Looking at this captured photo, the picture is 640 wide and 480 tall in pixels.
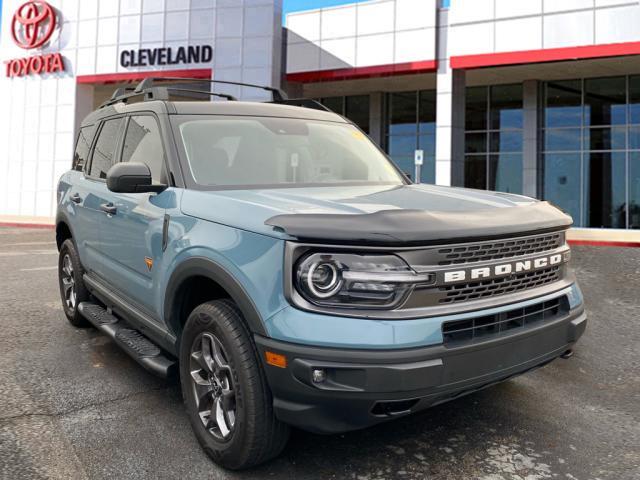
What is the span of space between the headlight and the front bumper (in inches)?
8.4

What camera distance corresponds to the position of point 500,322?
8.51 feet

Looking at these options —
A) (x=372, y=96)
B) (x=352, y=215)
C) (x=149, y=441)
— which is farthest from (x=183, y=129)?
(x=372, y=96)

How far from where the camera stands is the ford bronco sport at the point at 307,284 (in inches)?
91.8

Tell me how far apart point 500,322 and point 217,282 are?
4.43 ft

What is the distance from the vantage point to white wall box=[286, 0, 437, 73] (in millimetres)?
18078

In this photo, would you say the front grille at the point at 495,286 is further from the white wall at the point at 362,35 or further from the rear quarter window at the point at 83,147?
the white wall at the point at 362,35

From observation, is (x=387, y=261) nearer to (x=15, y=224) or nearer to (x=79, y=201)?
(x=79, y=201)

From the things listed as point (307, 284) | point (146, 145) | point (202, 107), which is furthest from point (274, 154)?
point (307, 284)

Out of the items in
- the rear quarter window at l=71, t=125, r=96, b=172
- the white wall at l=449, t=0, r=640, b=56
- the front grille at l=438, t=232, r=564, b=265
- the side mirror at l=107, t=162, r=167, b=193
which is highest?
the white wall at l=449, t=0, r=640, b=56

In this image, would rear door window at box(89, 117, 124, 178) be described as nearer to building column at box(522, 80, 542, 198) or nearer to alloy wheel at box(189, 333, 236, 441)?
alloy wheel at box(189, 333, 236, 441)

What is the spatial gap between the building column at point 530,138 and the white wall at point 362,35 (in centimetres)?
501

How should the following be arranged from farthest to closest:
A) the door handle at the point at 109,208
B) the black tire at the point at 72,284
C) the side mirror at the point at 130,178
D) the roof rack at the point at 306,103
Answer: the black tire at the point at 72,284 → the roof rack at the point at 306,103 → the door handle at the point at 109,208 → the side mirror at the point at 130,178

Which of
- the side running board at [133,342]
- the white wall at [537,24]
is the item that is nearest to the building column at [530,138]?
the white wall at [537,24]

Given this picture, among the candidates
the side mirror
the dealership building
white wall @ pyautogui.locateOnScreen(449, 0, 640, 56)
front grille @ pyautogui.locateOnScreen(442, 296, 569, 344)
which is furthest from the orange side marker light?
white wall @ pyautogui.locateOnScreen(449, 0, 640, 56)
